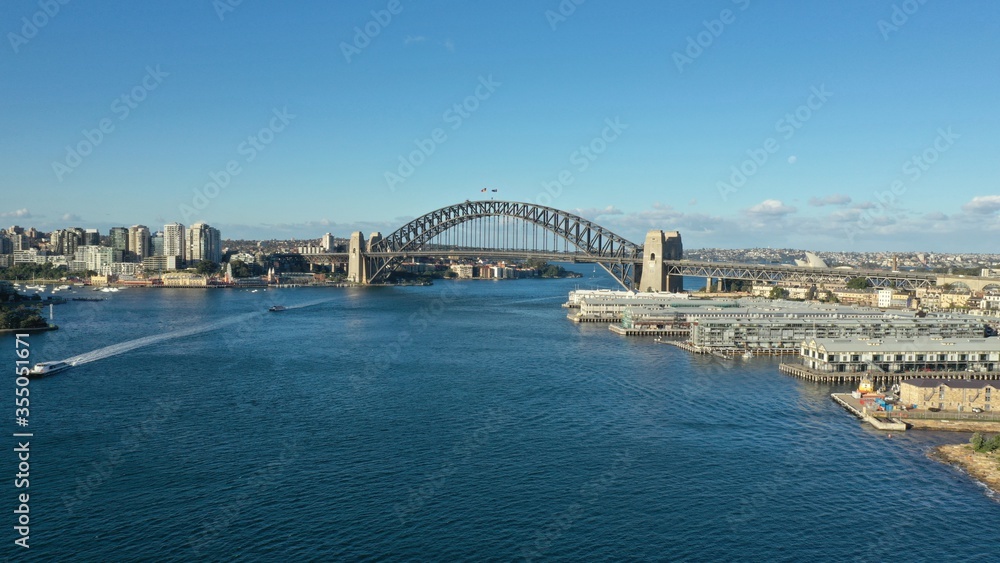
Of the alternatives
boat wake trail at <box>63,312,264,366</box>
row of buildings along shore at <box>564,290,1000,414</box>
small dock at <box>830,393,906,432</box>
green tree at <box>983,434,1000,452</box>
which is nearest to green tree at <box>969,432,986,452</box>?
green tree at <box>983,434,1000,452</box>

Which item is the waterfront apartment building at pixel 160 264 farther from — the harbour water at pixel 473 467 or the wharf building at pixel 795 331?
the wharf building at pixel 795 331

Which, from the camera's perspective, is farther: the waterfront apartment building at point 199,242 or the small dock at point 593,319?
the waterfront apartment building at point 199,242

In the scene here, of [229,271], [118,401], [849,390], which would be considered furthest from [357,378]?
[229,271]

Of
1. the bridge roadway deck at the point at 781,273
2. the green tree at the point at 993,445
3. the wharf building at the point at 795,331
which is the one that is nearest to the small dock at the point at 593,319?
the wharf building at the point at 795,331

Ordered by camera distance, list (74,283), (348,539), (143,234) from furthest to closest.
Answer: (143,234), (74,283), (348,539)

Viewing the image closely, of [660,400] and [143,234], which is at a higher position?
[143,234]

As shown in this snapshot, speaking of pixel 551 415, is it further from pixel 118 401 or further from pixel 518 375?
pixel 118 401

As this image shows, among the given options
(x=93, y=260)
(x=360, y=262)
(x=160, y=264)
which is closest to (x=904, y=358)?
(x=360, y=262)
